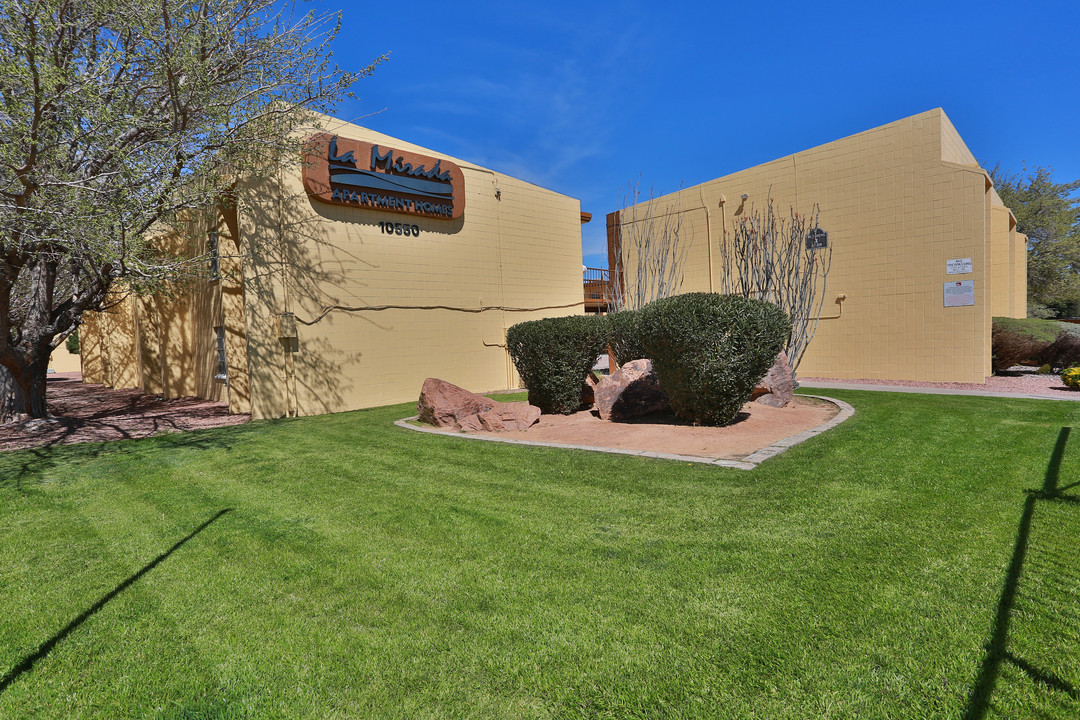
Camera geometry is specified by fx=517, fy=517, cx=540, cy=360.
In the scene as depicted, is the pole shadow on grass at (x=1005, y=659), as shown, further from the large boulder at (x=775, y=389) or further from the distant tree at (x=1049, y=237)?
the distant tree at (x=1049, y=237)

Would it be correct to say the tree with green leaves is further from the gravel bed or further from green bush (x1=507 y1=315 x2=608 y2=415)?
the gravel bed

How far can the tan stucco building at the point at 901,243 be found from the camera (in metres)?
11.7

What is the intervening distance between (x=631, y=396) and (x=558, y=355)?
1.36 meters

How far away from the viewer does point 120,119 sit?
21.8ft

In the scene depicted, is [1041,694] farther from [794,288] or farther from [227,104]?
[794,288]

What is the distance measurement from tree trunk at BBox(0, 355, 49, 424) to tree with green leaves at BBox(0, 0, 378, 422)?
0.04m

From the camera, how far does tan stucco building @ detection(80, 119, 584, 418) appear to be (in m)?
9.73

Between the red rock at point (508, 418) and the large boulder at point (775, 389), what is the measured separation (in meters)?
3.68

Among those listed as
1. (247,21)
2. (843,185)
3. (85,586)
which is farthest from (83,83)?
(843,185)

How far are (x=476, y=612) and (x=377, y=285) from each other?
9.40 m

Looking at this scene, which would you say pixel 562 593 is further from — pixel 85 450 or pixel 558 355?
pixel 85 450

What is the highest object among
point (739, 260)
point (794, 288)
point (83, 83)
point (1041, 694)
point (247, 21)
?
point (247, 21)

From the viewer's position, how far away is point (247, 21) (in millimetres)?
7590

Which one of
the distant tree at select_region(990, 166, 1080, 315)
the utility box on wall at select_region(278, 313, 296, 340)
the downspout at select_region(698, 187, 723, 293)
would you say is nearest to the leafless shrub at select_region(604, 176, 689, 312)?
the downspout at select_region(698, 187, 723, 293)
